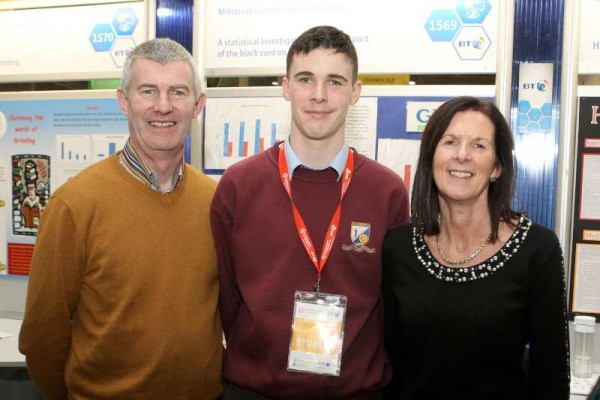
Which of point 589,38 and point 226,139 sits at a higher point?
point 589,38

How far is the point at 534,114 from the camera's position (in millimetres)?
2834

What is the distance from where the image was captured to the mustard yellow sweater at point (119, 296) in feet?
6.32

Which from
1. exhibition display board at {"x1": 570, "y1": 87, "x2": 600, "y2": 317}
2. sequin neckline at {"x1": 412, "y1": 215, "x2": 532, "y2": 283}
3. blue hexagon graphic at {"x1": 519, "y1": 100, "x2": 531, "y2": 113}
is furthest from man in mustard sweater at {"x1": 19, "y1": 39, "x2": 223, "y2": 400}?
exhibition display board at {"x1": 570, "y1": 87, "x2": 600, "y2": 317}

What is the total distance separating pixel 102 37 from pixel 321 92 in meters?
2.07

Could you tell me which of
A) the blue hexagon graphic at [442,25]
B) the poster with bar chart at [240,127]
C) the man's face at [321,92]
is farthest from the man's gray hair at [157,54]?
the blue hexagon graphic at [442,25]

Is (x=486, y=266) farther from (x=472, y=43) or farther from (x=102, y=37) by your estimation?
(x=102, y=37)

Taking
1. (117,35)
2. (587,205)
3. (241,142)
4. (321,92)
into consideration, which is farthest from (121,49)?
(587,205)

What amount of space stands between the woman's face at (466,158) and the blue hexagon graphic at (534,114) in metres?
1.11

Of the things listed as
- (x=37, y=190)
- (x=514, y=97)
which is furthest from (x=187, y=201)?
(x=37, y=190)

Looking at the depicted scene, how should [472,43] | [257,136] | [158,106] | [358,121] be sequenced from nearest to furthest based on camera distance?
[158,106] < [472,43] < [358,121] < [257,136]

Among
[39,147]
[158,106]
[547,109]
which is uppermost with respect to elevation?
[547,109]

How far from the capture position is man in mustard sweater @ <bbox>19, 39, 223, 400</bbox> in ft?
6.33

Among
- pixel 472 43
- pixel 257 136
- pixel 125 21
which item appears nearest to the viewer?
pixel 472 43

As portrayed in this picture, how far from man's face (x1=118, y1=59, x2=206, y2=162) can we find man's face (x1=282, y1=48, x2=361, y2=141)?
411mm
